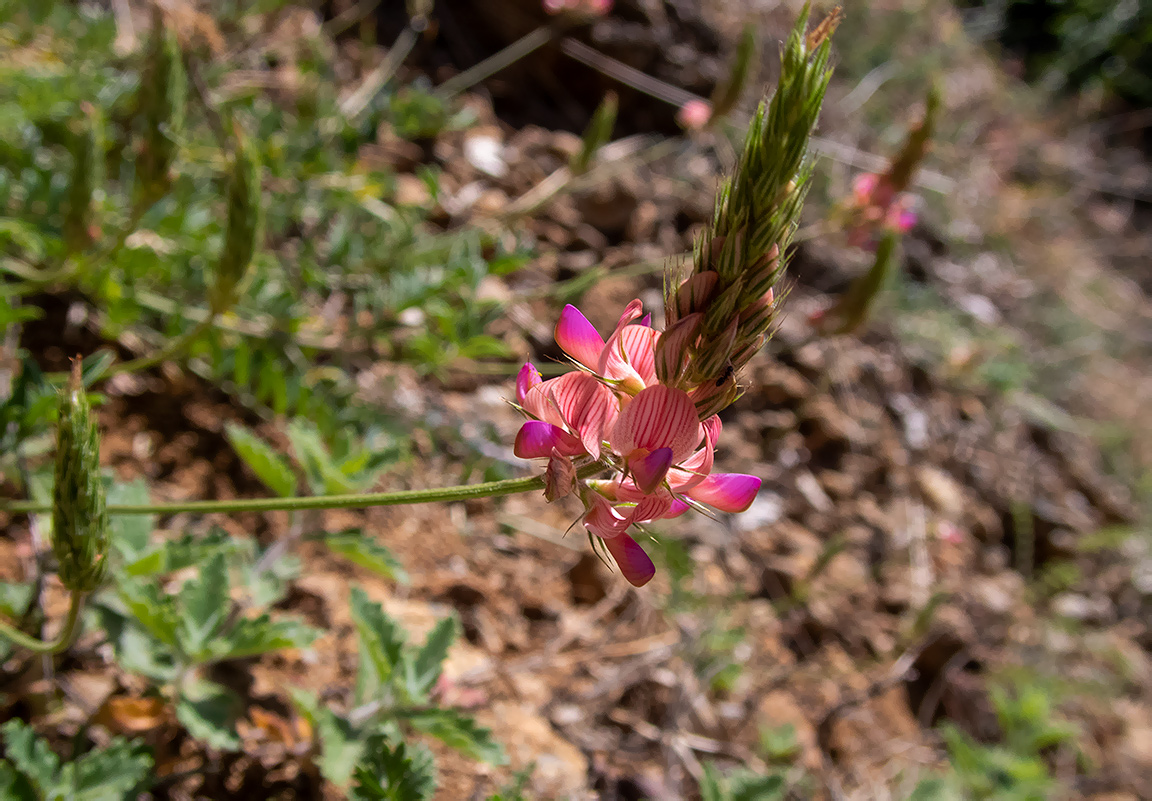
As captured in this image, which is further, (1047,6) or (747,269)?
(1047,6)

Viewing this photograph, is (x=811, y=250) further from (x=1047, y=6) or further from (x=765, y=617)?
(x=1047, y=6)

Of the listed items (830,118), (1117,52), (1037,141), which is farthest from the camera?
(1117,52)

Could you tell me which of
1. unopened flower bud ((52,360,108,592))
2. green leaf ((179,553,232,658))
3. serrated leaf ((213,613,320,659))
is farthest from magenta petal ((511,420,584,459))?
green leaf ((179,553,232,658))

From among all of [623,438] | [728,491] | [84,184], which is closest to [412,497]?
[623,438]

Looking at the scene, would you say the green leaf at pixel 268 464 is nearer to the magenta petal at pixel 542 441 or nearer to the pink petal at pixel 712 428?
the magenta petal at pixel 542 441

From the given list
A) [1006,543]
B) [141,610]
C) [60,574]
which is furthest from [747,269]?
[1006,543]

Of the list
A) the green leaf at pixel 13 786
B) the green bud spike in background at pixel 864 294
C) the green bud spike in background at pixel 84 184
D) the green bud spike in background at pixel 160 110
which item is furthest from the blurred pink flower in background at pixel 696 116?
the green leaf at pixel 13 786
